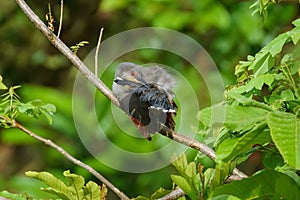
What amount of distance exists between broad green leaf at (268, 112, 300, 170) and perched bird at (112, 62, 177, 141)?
29cm

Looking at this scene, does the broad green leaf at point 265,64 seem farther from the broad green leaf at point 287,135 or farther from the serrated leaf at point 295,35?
the broad green leaf at point 287,135

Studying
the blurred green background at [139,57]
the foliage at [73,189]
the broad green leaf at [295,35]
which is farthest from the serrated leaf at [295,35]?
the blurred green background at [139,57]

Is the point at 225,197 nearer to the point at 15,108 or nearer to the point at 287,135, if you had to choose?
the point at 287,135

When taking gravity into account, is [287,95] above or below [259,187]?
above

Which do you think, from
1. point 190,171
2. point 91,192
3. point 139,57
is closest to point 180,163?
point 190,171

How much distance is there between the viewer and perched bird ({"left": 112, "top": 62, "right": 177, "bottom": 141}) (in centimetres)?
89

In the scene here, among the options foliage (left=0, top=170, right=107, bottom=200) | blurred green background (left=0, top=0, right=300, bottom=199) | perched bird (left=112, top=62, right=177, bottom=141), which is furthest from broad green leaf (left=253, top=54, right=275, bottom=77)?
blurred green background (left=0, top=0, right=300, bottom=199)

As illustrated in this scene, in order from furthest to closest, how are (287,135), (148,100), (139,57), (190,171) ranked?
(139,57) → (148,100) → (190,171) → (287,135)

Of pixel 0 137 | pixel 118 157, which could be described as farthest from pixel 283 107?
pixel 0 137

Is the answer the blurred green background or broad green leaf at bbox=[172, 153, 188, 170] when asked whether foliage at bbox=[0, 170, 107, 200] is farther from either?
the blurred green background

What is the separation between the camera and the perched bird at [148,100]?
35.0 inches

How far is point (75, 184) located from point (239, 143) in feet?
0.83

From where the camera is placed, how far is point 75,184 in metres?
0.80

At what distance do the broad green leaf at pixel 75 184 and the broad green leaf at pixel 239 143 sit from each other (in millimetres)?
228
